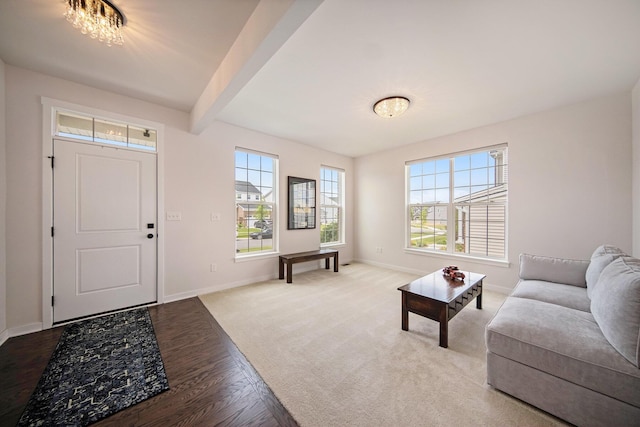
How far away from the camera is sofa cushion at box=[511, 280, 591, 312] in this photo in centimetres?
185

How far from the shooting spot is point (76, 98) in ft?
8.18

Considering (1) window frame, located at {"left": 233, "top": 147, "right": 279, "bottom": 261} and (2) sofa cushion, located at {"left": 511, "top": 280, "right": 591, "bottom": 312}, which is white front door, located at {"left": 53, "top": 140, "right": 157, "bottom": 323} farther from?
(2) sofa cushion, located at {"left": 511, "top": 280, "right": 591, "bottom": 312}

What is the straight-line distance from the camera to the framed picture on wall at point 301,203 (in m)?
4.39

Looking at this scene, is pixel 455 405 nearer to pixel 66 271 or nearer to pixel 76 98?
pixel 66 271

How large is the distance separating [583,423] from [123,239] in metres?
4.26

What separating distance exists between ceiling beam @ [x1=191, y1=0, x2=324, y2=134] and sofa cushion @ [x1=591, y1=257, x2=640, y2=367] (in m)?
2.30

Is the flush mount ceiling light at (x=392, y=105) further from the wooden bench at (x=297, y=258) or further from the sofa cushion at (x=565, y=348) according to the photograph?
the wooden bench at (x=297, y=258)

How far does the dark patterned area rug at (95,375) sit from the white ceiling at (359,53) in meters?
2.47

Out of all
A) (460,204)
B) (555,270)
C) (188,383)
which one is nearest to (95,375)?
(188,383)

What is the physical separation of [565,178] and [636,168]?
555 mm

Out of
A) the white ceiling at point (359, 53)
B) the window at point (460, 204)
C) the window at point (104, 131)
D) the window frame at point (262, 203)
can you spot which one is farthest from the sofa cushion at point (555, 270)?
the window at point (104, 131)

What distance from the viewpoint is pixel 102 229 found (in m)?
2.65

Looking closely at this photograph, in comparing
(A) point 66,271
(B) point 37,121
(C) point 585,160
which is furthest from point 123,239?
(C) point 585,160

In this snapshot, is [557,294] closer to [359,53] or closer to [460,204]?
[460,204]
